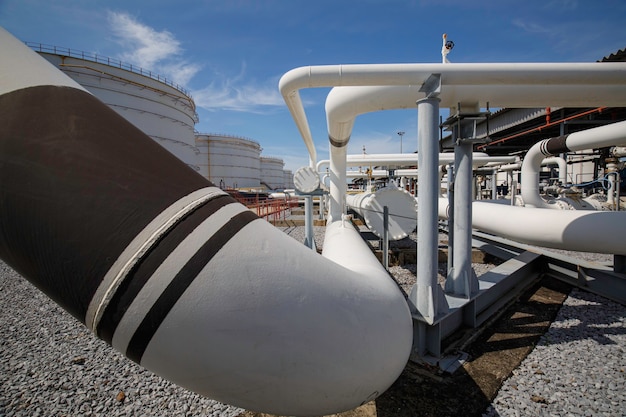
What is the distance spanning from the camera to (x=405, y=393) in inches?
77.9

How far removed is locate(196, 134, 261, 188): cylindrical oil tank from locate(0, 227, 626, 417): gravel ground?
2623 centimetres

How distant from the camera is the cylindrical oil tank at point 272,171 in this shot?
45469 millimetres

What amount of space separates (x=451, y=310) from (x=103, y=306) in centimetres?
257

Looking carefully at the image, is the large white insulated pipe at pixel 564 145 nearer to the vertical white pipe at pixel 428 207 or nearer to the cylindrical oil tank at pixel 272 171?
the vertical white pipe at pixel 428 207

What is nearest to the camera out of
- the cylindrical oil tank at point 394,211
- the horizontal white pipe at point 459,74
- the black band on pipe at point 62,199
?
the black band on pipe at point 62,199

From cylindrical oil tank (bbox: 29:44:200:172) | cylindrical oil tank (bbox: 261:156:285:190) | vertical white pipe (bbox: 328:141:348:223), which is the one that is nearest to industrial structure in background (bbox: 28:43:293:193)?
cylindrical oil tank (bbox: 29:44:200:172)

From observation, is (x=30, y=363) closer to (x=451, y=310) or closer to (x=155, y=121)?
(x=451, y=310)

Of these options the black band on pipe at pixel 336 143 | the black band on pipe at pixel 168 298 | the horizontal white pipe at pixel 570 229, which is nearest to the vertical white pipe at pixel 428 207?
the horizontal white pipe at pixel 570 229

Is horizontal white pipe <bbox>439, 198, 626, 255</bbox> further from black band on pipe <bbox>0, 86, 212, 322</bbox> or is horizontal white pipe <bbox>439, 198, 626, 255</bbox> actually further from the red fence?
the red fence

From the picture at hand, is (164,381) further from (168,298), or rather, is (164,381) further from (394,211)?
(394,211)

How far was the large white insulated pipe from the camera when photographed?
3225mm

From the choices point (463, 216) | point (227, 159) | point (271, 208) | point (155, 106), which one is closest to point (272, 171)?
point (227, 159)

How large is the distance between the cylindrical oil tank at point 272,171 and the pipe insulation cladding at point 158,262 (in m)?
44.0

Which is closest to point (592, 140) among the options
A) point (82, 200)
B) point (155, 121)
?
point (82, 200)
